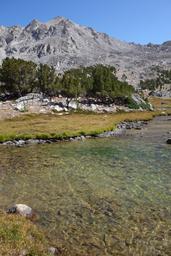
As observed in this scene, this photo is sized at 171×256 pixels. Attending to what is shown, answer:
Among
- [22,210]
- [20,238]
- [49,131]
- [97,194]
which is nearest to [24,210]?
[22,210]

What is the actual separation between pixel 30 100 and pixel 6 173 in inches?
3151

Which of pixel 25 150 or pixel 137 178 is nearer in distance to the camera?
pixel 137 178

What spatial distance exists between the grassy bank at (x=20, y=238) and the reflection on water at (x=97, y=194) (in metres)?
1.41

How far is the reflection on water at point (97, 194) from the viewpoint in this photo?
23638 mm

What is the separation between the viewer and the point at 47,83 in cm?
13662

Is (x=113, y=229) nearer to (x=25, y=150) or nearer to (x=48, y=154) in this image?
(x=48, y=154)

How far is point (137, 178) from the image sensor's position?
126 feet

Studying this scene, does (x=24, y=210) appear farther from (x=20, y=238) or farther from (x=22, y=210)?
(x=20, y=238)

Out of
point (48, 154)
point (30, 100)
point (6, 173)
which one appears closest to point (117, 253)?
point (6, 173)

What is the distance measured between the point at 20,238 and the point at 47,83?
118005 mm

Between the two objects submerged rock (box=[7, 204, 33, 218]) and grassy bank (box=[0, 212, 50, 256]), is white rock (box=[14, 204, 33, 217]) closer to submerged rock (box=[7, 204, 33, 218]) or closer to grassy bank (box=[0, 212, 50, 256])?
submerged rock (box=[7, 204, 33, 218])

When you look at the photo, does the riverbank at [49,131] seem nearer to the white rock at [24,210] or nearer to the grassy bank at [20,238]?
the white rock at [24,210]

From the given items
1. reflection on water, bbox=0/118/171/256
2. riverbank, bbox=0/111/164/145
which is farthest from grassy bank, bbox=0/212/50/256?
riverbank, bbox=0/111/164/145

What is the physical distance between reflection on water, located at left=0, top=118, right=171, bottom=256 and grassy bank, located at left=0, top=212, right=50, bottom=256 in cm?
141
